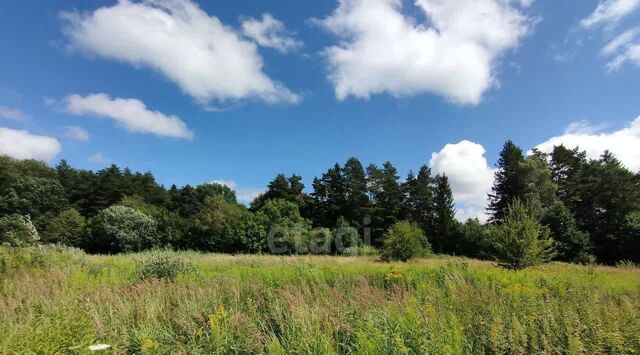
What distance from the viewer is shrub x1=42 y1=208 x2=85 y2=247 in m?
48.2

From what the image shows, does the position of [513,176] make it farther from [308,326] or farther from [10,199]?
[10,199]

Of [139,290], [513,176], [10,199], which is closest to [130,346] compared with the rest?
[139,290]

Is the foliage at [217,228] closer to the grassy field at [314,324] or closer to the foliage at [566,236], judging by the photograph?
the foliage at [566,236]

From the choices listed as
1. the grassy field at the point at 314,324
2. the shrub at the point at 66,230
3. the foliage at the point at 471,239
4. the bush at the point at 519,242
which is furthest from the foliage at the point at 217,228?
the grassy field at the point at 314,324

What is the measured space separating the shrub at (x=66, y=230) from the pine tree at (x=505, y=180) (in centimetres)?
5234

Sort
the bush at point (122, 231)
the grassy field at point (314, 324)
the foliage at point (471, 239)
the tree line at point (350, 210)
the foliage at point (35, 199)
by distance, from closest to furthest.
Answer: the grassy field at point (314, 324) → the tree line at point (350, 210) → the foliage at point (471, 239) → the bush at point (122, 231) → the foliage at point (35, 199)

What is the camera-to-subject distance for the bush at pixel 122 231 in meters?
44.8

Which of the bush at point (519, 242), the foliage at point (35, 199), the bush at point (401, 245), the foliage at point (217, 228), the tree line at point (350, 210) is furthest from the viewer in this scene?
the foliage at point (35, 199)

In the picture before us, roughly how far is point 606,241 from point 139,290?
4592cm

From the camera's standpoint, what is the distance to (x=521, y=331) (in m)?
4.38

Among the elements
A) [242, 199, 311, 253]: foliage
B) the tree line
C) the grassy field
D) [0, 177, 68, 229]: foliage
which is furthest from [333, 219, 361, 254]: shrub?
[0, 177, 68, 229]: foliage

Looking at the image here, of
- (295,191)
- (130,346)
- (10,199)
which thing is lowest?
(130,346)

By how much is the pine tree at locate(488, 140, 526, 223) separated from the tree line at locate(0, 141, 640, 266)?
0.13 m

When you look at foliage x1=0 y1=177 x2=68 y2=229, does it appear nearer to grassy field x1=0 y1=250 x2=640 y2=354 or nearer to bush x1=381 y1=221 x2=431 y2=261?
bush x1=381 y1=221 x2=431 y2=261
